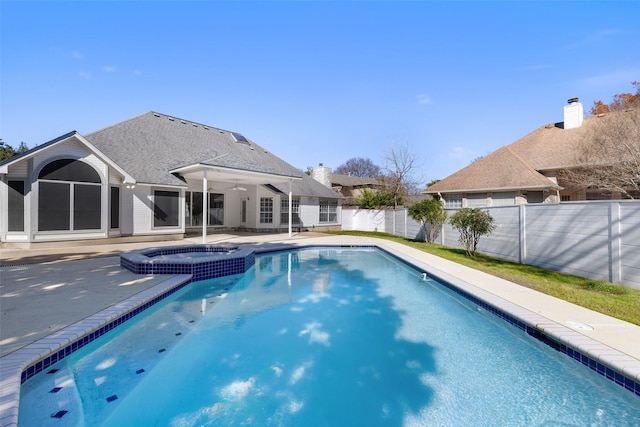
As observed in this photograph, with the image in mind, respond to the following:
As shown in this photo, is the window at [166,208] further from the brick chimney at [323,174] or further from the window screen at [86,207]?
the brick chimney at [323,174]

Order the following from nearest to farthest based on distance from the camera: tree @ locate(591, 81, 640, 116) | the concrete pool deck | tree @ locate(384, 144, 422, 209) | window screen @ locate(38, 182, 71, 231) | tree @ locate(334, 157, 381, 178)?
the concrete pool deck
window screen @ locate(38, 182, 71, 231)
tree @ locate(591, 81, 640, 116)
tree @ locate(384, 144, 422, 209)
tree @ locate(334, 157, 381, 178)

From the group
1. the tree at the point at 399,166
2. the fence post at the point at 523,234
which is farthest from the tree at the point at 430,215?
the tree at the point at 399,166

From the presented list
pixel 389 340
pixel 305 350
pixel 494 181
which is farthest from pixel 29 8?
pixel 494 181

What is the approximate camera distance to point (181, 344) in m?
4.48

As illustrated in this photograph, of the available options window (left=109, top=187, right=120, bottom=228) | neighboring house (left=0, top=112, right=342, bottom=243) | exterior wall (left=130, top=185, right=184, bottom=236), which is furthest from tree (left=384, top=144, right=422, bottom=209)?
window (left=109, top=187, right=120, bottom=228)

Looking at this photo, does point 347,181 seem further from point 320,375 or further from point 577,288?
point 320,375

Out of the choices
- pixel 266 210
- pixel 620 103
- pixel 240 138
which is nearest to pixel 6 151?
pixel 240 138

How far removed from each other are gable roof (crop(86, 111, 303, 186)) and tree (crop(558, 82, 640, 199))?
55.4ft

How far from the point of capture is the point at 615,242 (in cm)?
622

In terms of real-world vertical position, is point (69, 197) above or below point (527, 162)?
below

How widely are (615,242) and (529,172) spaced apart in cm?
1422

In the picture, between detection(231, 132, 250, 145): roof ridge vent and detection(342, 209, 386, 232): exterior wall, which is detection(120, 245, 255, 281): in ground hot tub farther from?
detection(342, 209, 386, 232): exterior wall

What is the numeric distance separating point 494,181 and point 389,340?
17.8m

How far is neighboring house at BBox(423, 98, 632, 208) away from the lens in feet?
59.0
